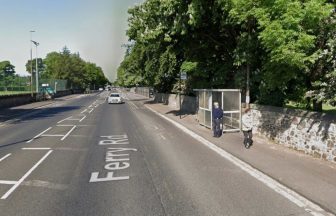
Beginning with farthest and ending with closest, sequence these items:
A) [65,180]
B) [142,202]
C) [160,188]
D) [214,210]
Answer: [65,180] → [160,188] → [142,202] → [214,210]

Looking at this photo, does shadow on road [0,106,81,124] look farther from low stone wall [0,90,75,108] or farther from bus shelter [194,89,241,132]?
bus shelter [194,89,241,132]

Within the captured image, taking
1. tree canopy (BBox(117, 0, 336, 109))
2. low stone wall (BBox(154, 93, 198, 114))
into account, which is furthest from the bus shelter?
low stone wall (BBox(154, 93, 198, 114))

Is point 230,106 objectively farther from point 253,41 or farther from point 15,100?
point 15,100

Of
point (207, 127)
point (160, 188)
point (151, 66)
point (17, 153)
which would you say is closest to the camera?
point (160, 188)

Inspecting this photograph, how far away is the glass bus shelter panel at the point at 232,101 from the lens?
771 inches

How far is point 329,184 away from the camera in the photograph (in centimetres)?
910

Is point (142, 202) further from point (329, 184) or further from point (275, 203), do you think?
point (329, 184)

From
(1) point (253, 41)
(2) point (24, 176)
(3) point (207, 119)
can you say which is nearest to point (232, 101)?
(3) point (207, 119)

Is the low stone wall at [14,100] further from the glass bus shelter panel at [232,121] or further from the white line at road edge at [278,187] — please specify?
the white line at road edge at [278,187]

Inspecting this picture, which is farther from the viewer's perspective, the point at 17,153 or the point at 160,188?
the point at 17,153

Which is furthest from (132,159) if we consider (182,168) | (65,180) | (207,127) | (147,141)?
(207,127)

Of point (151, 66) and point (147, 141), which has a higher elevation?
point (151, 66)

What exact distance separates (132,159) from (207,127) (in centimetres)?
978

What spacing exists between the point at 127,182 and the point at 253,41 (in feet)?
35.6
